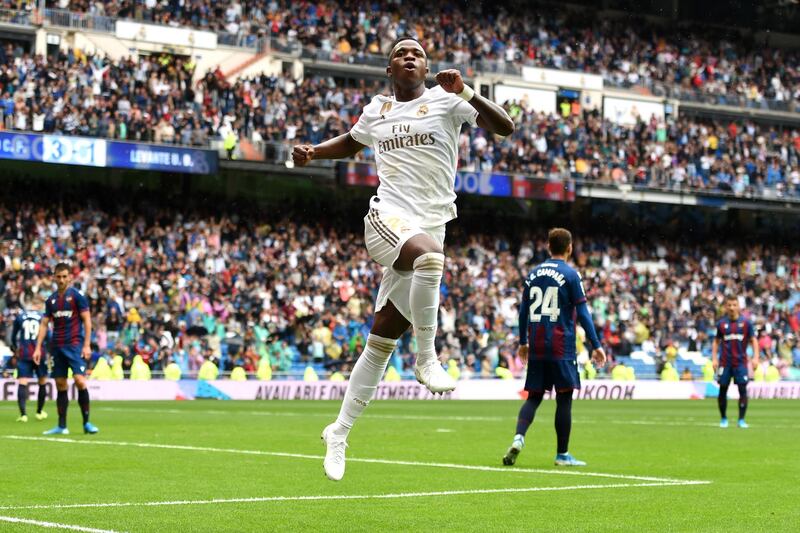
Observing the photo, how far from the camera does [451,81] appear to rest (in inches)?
309

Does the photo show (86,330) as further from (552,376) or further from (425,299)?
(425,299)

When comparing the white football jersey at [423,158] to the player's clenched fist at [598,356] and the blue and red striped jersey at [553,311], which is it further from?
the blue and red striped jersey at [553,311]

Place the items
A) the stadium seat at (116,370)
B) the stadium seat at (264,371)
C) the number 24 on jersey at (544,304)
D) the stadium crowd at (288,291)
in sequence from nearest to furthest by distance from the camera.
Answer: the number 24 on jersey at (544,304) → the stadium seat at (116,370) → the stadium seat at (264,371) → the stadium crowd at (288,291)

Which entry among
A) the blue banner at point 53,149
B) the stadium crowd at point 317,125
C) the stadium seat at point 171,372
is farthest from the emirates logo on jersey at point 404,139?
the stadium crowd at point 317,125

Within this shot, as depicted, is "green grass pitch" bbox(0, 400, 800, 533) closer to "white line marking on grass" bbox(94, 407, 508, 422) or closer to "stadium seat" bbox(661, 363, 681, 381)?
"white line marking on grass" bbox(94, 407, 508, 422)

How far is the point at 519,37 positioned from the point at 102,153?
2030 centimetres

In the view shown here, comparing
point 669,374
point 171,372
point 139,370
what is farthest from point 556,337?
point 669,374

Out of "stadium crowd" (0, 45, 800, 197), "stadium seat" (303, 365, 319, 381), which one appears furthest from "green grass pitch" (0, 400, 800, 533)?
"stadium crowd" (0, 45, 800, 197)

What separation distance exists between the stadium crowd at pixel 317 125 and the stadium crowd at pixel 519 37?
1673mm

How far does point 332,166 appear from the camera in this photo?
42.9 meters

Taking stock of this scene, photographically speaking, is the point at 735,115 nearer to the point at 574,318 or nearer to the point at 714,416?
the point at 714,416

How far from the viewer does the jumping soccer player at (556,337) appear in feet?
45.6

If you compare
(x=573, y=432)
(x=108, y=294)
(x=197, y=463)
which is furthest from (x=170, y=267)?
(x=197, y=463)

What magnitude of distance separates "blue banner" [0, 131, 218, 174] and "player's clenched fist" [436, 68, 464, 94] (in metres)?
29.5
